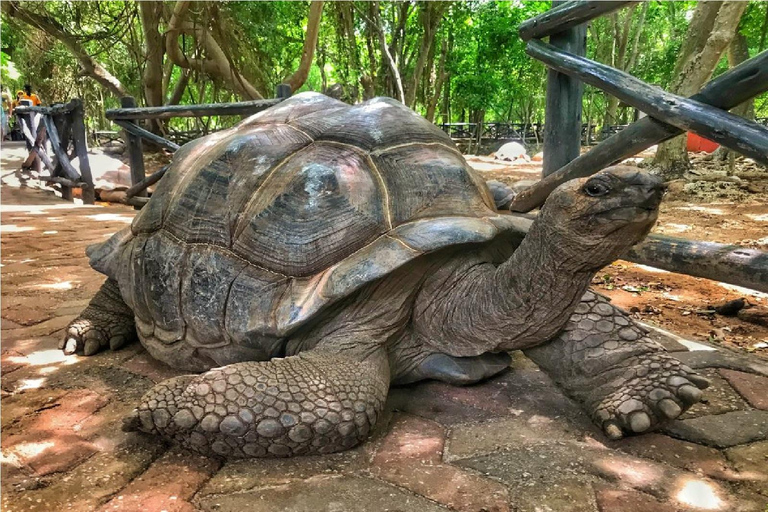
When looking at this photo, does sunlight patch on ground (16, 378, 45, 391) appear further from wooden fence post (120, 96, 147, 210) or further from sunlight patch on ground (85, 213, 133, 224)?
wooden fence post (120, 96, 147, 210)

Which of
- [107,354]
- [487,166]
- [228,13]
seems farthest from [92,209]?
[487,166]

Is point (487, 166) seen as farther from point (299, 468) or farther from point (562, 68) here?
point (299, 468)

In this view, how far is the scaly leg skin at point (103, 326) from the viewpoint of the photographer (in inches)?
109

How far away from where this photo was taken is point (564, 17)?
314cm

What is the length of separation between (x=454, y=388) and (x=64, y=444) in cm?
146

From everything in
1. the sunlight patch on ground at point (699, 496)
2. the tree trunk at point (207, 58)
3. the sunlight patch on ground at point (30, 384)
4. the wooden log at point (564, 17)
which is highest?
the tree trunk at point (207, 58)

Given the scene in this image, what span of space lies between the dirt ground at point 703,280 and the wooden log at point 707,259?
55cm

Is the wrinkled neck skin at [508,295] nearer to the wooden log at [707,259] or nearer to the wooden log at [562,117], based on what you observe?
the wooden log at [707,259]

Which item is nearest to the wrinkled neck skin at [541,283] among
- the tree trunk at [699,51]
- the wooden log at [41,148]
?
the tree trunk at [699,51]

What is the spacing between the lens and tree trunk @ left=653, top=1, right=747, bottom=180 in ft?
25.9

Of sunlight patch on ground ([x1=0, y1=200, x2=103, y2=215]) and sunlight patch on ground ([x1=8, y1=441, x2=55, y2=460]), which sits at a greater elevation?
sunlight patch on ground ([x1=8, y1=441, x2=55, y2=460])

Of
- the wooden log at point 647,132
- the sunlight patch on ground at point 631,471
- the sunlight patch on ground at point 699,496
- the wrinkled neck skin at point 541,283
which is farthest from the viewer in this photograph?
the wooden log at point 647,132

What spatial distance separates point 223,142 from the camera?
2.66 metres

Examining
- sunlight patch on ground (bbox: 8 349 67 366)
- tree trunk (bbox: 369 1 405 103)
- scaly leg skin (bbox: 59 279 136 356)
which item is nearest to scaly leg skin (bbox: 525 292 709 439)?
scaly leg skin (bbox: 59 279 136 356)
